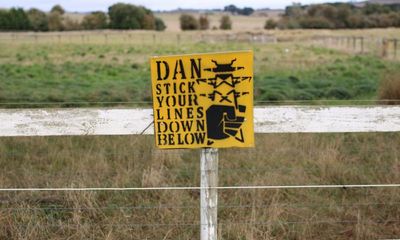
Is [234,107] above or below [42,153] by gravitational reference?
above

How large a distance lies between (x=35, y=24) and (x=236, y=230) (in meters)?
86.0

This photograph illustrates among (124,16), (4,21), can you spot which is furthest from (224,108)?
(124,16)

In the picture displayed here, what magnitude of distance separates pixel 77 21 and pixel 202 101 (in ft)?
296

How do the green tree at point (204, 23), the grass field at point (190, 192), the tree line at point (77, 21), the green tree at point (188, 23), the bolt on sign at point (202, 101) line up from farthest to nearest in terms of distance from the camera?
the green tree at point (204, 23)
the green tree at point (188, 23)
the tree line at point (77, 21)
the grass field at point (190, 192)
the bolt on sign at point (202, 101)

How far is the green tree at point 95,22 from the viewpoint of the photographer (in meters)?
85.1

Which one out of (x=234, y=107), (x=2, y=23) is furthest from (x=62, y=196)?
(x=2, y=23)

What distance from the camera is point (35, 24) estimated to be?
8388 centimetres

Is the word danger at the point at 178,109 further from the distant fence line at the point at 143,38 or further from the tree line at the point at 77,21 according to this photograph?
the tree line at the point at 77,21

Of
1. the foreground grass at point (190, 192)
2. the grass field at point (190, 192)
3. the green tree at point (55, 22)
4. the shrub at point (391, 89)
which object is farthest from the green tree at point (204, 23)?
the foreground grass at point (190, 192)

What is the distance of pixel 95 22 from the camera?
86125mm

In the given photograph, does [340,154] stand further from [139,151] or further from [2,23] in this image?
[2,23]

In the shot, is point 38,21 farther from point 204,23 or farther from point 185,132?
point 185,132

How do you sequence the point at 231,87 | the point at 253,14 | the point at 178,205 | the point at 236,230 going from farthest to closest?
the point at 253,14 → the point at 178,205 → the point at 236,230 → the point at 231,87

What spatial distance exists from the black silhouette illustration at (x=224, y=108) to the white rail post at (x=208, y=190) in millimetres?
118
